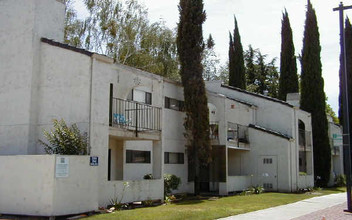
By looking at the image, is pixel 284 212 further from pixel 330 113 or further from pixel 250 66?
pixel 330 113

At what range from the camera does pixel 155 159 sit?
63.7 feet

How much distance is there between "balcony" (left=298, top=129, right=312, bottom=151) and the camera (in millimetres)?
31875

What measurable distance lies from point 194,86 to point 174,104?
1.93m

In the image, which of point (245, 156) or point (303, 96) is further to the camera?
point (303, 96)

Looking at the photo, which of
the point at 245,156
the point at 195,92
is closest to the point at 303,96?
the point at 245,156

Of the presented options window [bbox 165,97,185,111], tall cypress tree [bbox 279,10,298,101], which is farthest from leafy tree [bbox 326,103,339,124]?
window [bbox 165,97,185,111]

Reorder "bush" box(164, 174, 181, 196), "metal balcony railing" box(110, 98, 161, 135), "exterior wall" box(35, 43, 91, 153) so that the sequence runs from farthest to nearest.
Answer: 1. "bush" box(164, 174, 181, 196)
2. "metal balcony railing" box(110, 98, 161, 135)
3. "exterior wall" box(35, 43, 91, 153)

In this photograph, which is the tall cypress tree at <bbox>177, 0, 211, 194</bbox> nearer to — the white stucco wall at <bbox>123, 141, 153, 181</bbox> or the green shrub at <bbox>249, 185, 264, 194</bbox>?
the white stucco wall at <bbox>123, 141, 153, 181</bbox>

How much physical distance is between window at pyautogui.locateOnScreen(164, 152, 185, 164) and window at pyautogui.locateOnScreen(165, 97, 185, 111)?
2.66 m

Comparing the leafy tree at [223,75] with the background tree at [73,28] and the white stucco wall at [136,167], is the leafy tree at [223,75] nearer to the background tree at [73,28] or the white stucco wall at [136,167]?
the background tree at [73,28]

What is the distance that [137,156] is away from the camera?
21.4 m

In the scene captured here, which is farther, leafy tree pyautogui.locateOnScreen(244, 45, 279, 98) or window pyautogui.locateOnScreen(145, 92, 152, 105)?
leafy tree pyautogui.locateOnScreen(244, 45, 279, 98)

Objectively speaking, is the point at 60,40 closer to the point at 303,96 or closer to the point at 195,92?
the point at 195,92

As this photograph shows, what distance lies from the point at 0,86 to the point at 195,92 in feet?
34.3
